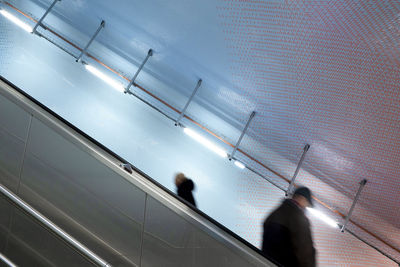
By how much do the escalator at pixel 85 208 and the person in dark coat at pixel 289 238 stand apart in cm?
92

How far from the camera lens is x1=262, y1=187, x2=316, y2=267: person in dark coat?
5.48 ft

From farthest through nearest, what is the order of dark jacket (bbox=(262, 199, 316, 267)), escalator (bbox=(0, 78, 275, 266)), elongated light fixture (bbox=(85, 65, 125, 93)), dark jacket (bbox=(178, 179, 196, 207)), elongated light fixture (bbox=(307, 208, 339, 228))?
elongated light fixture (bbox=(85, 65, 125, 93)) → elongated light fixture (bbox=(307, 208, 339, 228)) → dark jacket (bbox=(178, 179, 196, 207)) → dark jacket (bbox=(262, 199, 316, 267)) → escalator (bbox=(0, 78, 275, 266))

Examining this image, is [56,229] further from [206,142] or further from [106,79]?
[106,79]

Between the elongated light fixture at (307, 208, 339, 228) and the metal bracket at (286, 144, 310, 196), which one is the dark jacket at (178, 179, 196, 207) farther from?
the elongated light fixture at (307, 208, 339, 228)

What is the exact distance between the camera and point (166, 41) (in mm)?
3252

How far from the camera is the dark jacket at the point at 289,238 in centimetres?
167

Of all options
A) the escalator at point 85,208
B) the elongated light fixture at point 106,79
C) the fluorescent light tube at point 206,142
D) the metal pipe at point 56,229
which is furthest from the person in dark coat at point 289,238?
the elongated light fixture at point 106,79

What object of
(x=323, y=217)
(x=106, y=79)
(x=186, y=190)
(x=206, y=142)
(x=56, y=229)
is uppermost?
(x=106, y=79)

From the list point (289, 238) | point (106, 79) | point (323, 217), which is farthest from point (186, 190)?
point (106, 79)

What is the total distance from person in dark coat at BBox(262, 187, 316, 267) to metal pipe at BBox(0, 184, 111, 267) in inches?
40.6

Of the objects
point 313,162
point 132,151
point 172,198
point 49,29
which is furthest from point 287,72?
point 49,29

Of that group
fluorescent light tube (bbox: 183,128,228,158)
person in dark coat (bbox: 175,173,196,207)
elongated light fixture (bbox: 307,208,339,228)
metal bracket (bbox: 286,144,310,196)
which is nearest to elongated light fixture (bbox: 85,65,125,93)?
fluorescent light tube (bbox: 183,128,228,158)

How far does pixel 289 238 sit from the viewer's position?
169 centimetres

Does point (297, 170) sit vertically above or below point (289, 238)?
above
